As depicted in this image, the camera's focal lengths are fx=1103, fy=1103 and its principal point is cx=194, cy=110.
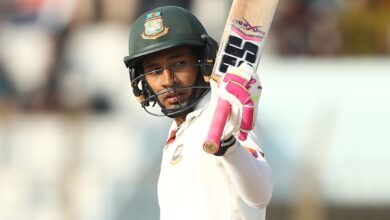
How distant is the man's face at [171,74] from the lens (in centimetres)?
305

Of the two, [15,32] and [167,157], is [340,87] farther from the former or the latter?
[167,157]

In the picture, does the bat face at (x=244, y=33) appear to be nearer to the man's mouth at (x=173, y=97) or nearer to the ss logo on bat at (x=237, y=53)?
the ss logo on bat at (x=237, y=53)

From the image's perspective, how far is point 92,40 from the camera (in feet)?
26.4

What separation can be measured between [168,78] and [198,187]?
0.36 meters

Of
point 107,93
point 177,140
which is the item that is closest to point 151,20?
point 177,140

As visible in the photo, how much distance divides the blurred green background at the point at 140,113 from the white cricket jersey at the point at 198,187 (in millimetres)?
3644

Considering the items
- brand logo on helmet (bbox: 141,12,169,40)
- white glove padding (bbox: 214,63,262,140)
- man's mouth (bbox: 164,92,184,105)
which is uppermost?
Answer: white glove padding (bbox: 214,63,262,140)

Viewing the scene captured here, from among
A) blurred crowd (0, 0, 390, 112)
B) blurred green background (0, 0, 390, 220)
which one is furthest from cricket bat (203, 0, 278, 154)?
blurred crowd (0, 0, 390, 112)

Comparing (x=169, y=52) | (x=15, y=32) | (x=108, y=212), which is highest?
(x=169, y=52)

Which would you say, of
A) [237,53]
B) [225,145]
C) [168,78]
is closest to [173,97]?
[168,78]

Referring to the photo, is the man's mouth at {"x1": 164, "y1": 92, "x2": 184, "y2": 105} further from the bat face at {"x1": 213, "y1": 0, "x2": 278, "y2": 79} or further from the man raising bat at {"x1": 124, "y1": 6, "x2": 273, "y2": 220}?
the bat face at {"x1": 213, "y1": 0, "x2": 278, "y2": 79}

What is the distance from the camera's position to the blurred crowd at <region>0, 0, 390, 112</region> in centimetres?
784

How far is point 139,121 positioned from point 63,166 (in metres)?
0.67

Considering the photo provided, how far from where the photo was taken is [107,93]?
307 inches
